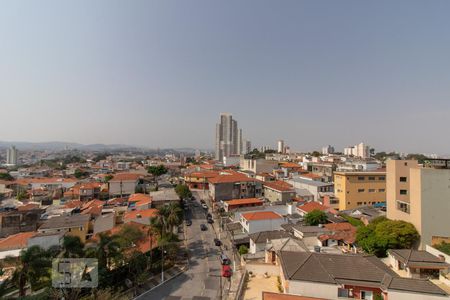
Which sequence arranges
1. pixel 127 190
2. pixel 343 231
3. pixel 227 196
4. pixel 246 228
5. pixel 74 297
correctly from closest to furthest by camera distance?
pixel 74 297 < pixel 343 231 < pixel 246 228 < pixel 227 196 < pixel 127 190

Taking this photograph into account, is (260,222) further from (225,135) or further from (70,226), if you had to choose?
(225,135)

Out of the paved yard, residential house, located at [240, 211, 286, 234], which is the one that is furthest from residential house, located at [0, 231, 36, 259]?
residential house, located at [240, 211, 286, 234]

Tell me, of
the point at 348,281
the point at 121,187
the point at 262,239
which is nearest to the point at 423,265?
the point at 348,281

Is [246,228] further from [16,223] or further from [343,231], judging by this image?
[16,223]

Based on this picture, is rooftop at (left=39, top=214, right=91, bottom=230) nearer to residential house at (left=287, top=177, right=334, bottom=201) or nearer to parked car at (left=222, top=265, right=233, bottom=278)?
parked car at (left=222, top=265, right=233, bottom=278)

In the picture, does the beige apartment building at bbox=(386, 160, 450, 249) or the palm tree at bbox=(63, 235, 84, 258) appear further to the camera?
the beige apartment building at bbox=(386, 160, 450, 249)

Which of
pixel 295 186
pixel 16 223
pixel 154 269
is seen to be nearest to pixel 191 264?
pixel 154 269
